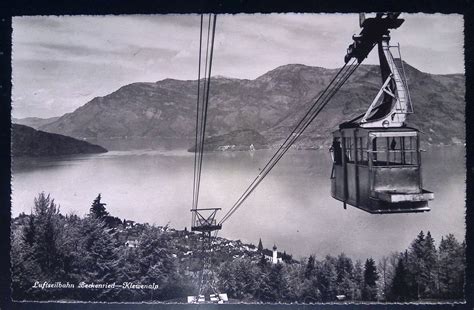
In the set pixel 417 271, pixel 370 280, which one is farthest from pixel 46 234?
pixel 417 271

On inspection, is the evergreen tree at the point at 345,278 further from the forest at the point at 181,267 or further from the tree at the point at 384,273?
the tree at the point at 384,273

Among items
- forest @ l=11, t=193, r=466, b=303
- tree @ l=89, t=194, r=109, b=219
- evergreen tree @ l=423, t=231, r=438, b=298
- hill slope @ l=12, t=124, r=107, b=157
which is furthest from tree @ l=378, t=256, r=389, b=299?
hill slope @ l=12, t=124, r=107, b=157

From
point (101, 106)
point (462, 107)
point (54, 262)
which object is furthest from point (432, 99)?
point (54, 262)

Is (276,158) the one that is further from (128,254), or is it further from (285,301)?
(128,254)

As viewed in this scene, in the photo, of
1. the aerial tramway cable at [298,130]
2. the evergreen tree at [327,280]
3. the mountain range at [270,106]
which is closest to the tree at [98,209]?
the mountain range at [270,106]

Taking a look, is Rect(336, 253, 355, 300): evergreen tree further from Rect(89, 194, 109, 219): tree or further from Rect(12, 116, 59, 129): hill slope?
Rect(12, 116, 59, 129): hill slope

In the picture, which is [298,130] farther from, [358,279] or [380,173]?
[358,279]
